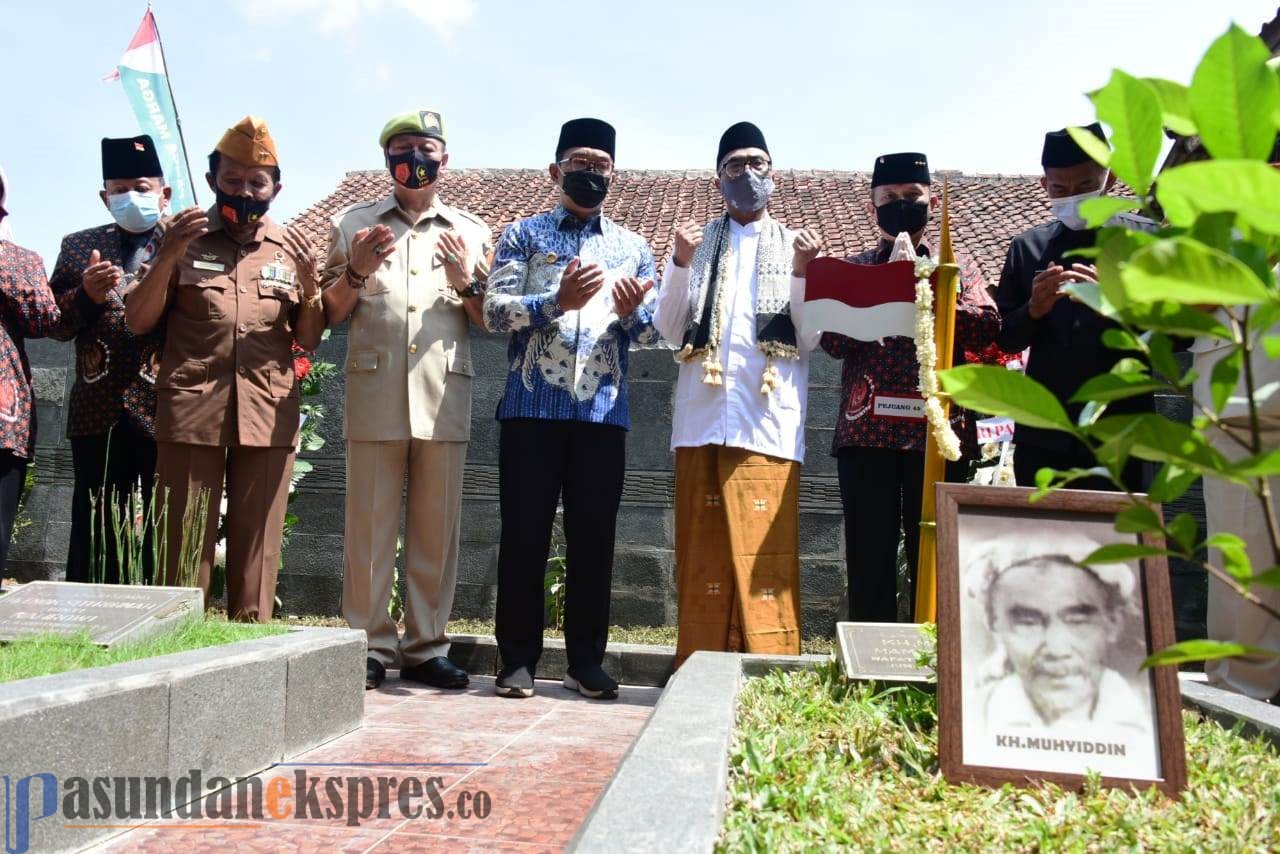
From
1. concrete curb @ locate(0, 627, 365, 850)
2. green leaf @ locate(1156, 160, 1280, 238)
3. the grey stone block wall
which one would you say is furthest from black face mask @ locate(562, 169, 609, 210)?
green leaf @ locate(1156, 160, 1280, 238)

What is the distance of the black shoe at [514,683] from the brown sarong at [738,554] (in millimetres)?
645

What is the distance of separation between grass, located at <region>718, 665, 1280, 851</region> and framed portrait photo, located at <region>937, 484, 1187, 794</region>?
8cm

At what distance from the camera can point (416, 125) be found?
470cm

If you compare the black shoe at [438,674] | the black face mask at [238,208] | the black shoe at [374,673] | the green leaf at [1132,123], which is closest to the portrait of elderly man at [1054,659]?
the green leaf at [1132,123]

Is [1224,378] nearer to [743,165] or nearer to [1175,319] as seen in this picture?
[1175,319]

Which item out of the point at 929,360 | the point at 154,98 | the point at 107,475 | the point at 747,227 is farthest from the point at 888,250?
the point at 154,98

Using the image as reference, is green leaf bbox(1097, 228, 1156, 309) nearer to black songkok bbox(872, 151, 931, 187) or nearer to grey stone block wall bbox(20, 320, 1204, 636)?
black songkok bbox(872, 151, 931, 187)

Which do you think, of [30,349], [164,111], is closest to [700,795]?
[30,349]

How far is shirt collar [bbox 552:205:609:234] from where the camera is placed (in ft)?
15.6

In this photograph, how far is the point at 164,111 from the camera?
12.3 m

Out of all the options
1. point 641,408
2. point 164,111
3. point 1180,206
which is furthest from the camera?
point 164,111

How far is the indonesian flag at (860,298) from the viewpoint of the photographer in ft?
13.1

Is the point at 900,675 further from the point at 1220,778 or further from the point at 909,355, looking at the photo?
the point at 909,355

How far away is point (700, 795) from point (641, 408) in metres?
6.18
